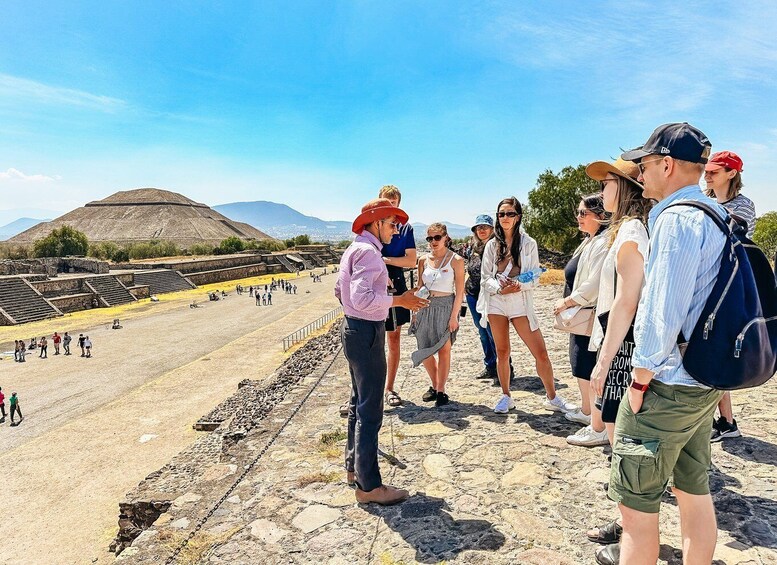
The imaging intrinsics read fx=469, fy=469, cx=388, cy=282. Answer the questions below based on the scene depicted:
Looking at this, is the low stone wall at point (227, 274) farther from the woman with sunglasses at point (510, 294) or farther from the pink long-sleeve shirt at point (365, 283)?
the pink long-sleeve shirt at point (365, 283)

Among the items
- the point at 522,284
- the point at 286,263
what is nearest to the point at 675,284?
the point at 522,284

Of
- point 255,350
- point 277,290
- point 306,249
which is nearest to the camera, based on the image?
point 255,350

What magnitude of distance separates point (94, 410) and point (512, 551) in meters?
14.0

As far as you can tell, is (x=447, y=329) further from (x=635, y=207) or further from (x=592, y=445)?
(x=635, y=207)

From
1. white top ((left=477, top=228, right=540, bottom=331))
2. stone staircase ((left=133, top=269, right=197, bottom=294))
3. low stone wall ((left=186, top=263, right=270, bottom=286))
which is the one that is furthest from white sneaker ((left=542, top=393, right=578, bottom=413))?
low stone wall ((left=186, top=263, right=270, bottom=286))

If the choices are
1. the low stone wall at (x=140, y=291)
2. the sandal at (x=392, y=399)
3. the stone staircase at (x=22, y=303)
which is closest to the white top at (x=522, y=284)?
the sandal at (x=392, y=399)

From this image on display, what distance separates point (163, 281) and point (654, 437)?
49123 mm

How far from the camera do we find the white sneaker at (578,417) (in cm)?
425

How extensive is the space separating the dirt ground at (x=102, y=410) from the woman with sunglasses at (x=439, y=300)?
460cm

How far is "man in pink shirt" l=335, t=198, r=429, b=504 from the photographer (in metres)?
3.02

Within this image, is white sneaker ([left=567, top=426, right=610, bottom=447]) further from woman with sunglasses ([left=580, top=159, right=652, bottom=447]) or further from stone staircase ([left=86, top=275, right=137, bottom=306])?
stone staircase ([left=86, top=275, right=137, bottom=306])

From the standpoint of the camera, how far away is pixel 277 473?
3873 millimetres

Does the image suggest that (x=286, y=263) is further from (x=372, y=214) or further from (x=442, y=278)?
(x=372, y=214)

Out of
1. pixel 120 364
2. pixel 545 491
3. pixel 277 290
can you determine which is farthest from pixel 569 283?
pixel 277 290
